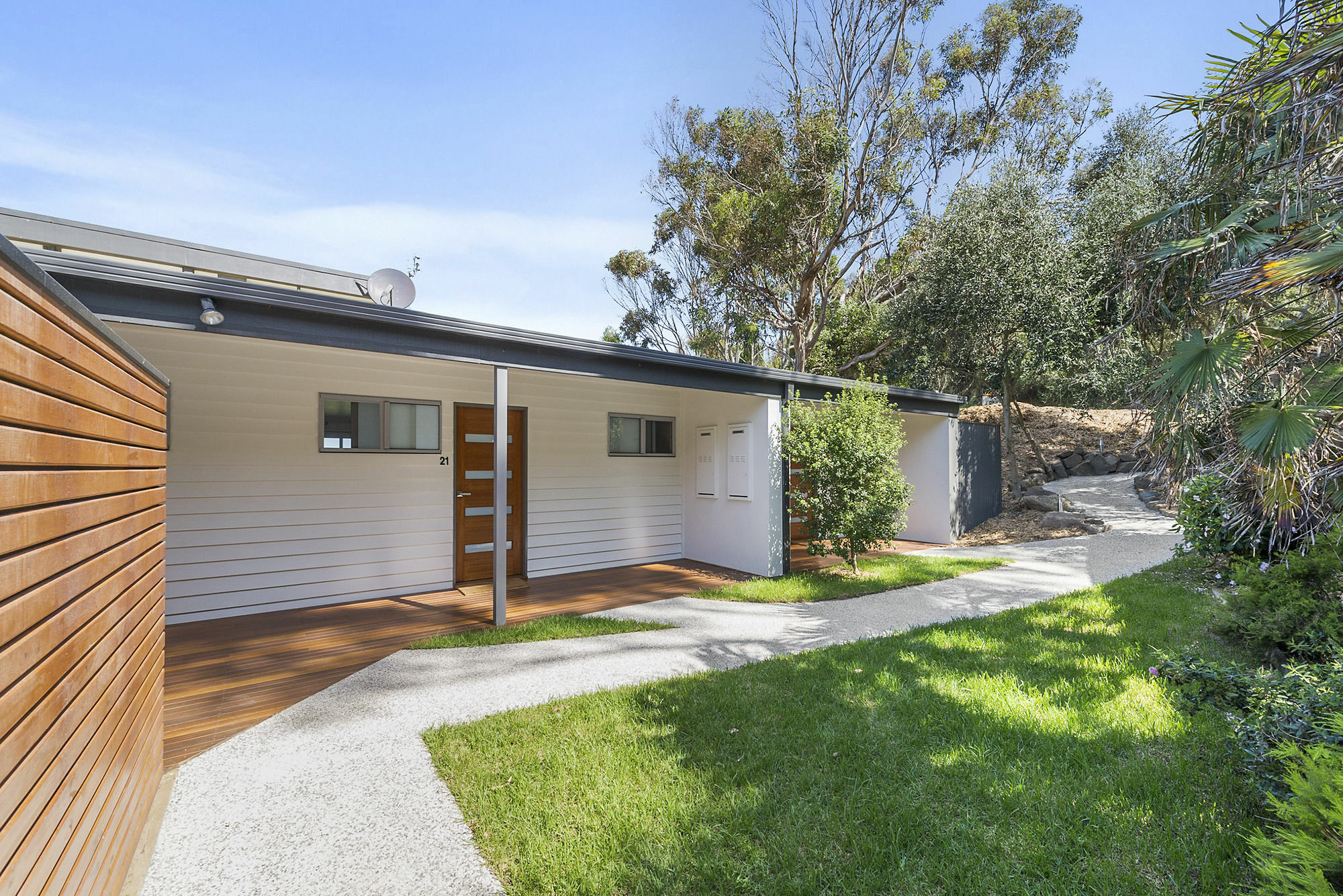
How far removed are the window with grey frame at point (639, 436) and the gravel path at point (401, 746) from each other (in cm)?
253

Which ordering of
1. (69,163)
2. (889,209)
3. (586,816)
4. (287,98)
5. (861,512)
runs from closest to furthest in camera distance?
(586,816), (861,512), (287,98), (69,163), (889,209)

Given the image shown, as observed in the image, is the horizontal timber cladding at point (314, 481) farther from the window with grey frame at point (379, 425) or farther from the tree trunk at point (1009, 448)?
the tree trunk at point (1009, 448)

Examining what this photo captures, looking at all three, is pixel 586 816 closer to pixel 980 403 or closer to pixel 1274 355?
pixel 1274 355

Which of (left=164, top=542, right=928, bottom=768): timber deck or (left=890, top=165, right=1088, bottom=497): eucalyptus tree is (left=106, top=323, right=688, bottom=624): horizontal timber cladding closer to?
(left=164, top=542, right=928, bottom=768): timber deck

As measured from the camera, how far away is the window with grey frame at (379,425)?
612 cm

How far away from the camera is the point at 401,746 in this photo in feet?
10.5

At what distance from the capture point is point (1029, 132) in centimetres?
1585

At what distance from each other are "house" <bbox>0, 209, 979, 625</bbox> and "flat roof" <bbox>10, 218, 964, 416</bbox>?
1cm

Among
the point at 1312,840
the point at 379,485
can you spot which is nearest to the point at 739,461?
the point at 379,485

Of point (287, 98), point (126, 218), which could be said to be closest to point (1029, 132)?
point (287, 98)

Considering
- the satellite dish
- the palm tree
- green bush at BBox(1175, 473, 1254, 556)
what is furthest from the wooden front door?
green bush at BBox(1175, 473, 1254, 556)

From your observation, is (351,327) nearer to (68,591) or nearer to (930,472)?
(68,591)

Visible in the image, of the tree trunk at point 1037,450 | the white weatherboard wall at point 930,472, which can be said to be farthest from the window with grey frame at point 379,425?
the tree trunk at point 1037,450

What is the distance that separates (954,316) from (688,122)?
29.8 ft
